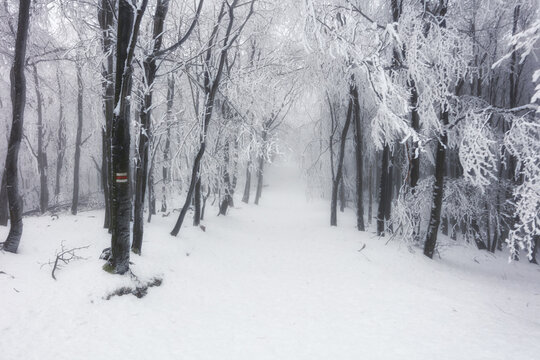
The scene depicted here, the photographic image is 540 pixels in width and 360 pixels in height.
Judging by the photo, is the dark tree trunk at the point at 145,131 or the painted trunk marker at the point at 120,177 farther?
the dark tree trunk at the point at 145,131

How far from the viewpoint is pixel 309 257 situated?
893 centimetres

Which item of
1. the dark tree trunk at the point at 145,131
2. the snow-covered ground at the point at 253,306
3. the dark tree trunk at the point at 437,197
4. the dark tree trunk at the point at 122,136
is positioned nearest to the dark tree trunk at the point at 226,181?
the snow-covered ground at the point at 253,306

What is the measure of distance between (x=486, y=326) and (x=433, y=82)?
514cm

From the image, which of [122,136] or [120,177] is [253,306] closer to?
[120,177]

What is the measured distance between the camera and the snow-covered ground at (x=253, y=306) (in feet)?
13.1

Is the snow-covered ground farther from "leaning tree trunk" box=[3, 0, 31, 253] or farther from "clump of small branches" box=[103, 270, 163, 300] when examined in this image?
"leaning tree trunk" box=[3, 0, 31, 253]

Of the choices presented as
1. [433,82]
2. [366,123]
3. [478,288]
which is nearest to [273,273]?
[478,288]

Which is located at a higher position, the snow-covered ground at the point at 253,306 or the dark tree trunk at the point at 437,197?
the dark tree trunk at the point at 437,197

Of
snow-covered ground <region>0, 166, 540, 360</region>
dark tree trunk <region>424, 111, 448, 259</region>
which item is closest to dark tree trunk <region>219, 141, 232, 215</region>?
snow-covered ground <region>0, 166, 540, 360</region>

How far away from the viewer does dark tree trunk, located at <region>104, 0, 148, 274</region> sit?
4.67 metres

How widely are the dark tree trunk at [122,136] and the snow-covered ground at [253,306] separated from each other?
43 centimetres

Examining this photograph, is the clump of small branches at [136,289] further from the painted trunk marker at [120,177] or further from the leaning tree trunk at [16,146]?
the leaning tree trunk at [16,146]

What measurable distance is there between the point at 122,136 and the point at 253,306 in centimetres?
382

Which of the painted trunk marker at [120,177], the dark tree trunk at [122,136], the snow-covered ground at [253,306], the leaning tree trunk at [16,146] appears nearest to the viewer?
the snow-covered ground at [253,306]
